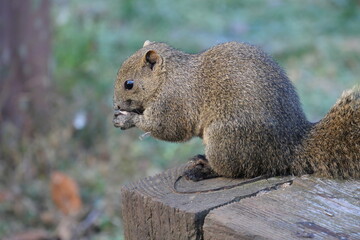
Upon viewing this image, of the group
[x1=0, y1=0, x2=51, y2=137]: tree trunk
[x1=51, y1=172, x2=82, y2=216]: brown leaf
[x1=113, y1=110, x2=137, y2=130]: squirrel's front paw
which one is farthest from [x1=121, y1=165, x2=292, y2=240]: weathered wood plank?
[x1=0, y1=0, x2=51, y2=137]: tree trunk

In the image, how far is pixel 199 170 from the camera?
272cm

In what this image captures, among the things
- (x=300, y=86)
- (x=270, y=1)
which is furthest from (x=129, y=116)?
(x=270, y=1)

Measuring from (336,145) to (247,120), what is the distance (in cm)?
34

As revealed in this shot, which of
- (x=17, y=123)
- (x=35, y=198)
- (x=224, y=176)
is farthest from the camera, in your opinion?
(x=17, y=123)

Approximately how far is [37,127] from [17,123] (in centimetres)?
17

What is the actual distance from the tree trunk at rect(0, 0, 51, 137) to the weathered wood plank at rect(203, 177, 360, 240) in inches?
Answer: 155

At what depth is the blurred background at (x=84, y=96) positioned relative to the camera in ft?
17.2

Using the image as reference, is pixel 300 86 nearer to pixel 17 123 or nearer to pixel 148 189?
pixel 17 123

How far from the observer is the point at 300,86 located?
6.89 meters

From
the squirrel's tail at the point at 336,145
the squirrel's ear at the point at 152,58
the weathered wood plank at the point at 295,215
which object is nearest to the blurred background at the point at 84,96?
Result: the squirrel's ear at the point at 152,58

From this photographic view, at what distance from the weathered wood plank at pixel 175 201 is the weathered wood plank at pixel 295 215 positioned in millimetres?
59

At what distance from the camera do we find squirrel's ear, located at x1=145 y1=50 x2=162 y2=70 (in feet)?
10.6

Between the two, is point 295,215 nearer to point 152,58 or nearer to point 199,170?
point 199,170

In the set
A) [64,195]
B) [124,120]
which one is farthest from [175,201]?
[64,195]
